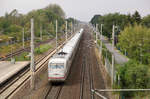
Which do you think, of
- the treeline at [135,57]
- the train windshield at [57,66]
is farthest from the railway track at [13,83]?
the treeline at [135,57]

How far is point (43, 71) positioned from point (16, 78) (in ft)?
15.6

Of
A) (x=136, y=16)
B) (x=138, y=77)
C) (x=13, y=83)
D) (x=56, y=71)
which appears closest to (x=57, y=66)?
(x=56, y=71)

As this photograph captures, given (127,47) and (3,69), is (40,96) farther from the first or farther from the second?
(127,47)

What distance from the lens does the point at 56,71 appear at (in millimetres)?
21828

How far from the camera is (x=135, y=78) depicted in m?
18.6

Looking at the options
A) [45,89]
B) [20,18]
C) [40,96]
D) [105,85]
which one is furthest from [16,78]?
[20,18]

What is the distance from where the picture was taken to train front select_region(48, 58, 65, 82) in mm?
21750

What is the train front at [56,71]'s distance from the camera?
71.4 feet

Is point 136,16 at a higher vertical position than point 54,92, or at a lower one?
higher

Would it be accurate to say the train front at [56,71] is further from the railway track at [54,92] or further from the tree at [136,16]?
the tree at [136,16]

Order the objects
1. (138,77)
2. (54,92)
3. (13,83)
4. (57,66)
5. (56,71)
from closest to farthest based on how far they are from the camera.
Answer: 1. (138,77)
2. (54,92)
3. (56,71)
4. (57,66)
5. (13,83)

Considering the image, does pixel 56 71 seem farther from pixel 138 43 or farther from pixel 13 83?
pixel 138 43

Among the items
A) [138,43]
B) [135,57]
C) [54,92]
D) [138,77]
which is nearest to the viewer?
[138,77]

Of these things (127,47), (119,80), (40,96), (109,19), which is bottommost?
(40,96)
